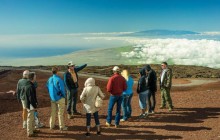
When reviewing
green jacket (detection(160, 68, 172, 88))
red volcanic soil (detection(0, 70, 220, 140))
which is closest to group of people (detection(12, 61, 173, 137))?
red volcanic soil (detection(0, 70, 220, 140))

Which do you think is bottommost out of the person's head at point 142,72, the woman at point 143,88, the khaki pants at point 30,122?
the khaki pants at point 30,122

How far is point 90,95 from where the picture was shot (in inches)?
452

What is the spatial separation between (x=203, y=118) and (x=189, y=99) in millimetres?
4595

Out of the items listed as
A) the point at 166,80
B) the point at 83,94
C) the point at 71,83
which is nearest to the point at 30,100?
the point at 83,94

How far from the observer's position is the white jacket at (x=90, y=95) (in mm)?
11422

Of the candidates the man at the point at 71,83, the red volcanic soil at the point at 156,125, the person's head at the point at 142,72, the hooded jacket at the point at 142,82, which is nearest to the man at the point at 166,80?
the red volcanic soil at the point at 156,125

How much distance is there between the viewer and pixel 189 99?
62.1 ft

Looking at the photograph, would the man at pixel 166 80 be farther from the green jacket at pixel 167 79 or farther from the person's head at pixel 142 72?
the person's head at pixel 142 72

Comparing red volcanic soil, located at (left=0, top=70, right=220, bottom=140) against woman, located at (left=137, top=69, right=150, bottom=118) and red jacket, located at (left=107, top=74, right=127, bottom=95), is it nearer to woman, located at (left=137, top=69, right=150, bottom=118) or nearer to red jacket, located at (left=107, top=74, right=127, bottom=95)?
woman, located at (left=137, top=69, right=150, bottom=118)

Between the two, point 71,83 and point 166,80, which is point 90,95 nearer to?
point 71,83

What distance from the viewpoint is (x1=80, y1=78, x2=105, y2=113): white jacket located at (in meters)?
11.4

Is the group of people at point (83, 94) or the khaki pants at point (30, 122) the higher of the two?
the group of people at point (83, 94)

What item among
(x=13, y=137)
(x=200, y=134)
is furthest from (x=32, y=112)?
(x=200, y=134)

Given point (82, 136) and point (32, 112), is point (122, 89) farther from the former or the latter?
point (32, 112)
